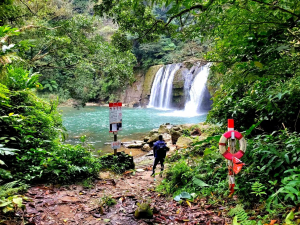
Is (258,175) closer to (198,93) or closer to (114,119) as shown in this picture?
(114,119)

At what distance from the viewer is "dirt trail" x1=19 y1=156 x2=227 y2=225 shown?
2533 mm

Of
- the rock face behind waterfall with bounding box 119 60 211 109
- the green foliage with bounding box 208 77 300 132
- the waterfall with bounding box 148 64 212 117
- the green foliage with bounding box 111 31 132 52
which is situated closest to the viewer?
the green foliage with bounding box 208 77 300 132

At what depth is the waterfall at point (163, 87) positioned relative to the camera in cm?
2472

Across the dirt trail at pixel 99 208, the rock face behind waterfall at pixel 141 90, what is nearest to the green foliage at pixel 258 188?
the dirt trail at pixel 99 208

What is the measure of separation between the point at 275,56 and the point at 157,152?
11.9 feet

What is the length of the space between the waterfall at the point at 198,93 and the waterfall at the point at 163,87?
321cm

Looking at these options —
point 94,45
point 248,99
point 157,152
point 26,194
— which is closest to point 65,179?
point 26,194

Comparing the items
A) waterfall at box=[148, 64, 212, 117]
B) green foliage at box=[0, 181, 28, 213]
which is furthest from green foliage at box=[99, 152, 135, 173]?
waterfall at box=[148, 64, 212, 117]

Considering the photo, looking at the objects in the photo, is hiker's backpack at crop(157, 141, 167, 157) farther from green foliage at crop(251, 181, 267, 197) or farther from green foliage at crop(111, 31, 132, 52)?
green foliage at crop(111, 31, 132, 52)

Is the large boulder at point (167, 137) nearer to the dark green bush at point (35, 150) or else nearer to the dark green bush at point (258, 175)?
the dark green bush at point (35, 150)

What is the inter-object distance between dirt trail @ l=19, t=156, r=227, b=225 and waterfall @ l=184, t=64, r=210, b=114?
61.7ft

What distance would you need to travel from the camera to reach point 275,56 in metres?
2.04

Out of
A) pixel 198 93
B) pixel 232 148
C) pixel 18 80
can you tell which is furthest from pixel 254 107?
pixel 198 93

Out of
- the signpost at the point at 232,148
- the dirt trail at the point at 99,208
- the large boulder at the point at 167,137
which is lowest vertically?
the large boulder at the point at 167,137
